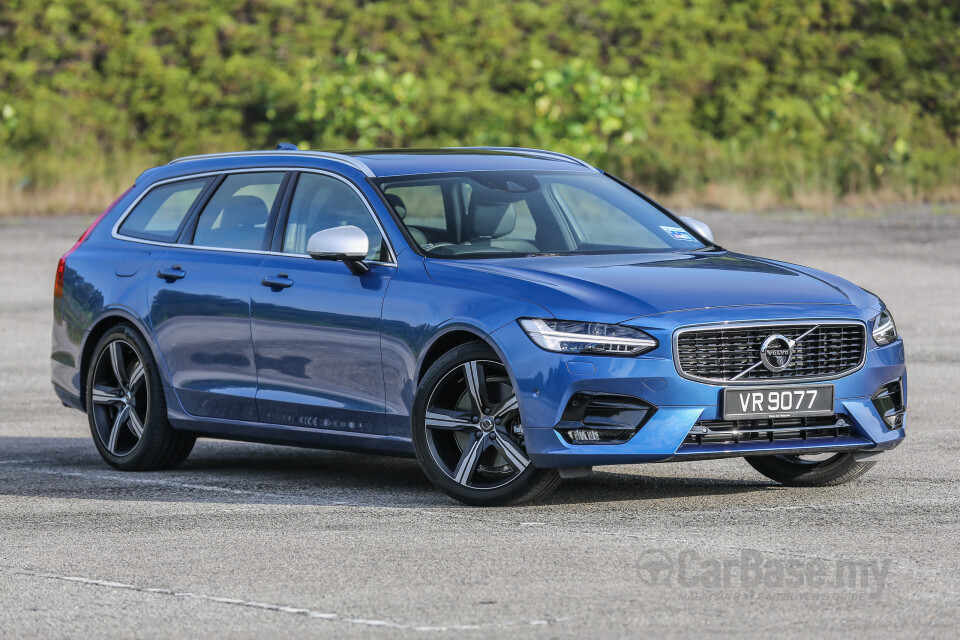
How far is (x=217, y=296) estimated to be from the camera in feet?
31.9

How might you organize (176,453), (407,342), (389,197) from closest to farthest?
1. (407,342)
2. (389,197)
3. (176,453)

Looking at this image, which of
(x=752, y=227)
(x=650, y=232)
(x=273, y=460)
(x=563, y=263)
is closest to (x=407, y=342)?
(x=563, y=263)

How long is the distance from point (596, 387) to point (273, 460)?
3.38 metres

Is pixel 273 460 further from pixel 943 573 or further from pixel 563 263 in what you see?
pixel 943 573

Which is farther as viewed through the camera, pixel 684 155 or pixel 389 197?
pixel 684 155

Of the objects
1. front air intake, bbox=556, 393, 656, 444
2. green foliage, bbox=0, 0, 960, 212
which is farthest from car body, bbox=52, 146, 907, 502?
green foliage, bbox=0, 0, 960, 212

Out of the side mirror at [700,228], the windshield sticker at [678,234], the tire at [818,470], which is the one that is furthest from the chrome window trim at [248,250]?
the tire at [818,470]

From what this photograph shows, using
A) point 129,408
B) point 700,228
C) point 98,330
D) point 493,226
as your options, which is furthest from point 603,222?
point 98,330

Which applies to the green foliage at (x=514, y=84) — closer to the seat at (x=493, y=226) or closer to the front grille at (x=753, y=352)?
the seat at (x=493, y=226)

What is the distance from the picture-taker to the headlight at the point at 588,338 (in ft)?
26.0

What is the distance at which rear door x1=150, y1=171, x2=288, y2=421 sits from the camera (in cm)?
964

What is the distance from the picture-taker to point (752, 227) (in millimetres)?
29031

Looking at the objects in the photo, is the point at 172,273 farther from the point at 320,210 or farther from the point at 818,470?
the point at 818,470

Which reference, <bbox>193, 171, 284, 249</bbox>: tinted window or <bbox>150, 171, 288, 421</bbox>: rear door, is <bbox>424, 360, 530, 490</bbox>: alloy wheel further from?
<bbox>193, 171, 284, 249</bbox>: tinted window
